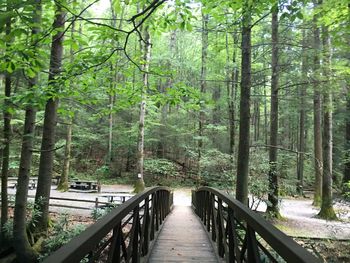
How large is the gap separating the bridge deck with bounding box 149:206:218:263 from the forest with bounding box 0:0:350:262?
5.53 ft

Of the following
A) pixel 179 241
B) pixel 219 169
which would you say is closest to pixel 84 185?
pixel 219 169

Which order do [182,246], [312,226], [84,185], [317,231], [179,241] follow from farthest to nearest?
1. [84,185]
2. [312,226]
3. [317,231]
4. [179,241]
5. [182,246]

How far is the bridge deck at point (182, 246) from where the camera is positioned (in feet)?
14.8

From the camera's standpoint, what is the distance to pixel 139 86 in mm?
5707

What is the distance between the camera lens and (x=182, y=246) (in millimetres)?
5305

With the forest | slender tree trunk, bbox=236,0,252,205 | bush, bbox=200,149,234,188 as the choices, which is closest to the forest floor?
the forest

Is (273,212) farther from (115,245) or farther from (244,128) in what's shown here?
(115,245)

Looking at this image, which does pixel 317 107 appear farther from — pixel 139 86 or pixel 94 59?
pixel 94 59

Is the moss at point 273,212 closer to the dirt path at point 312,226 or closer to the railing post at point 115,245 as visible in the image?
the dirt path at point 312,226

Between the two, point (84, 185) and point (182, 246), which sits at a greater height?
point (182, 246)

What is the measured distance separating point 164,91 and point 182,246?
1061 centimetres

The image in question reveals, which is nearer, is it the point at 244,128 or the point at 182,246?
the point at 182,246

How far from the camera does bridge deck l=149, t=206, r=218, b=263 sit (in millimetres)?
4516

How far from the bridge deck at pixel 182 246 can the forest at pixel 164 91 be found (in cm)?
169
